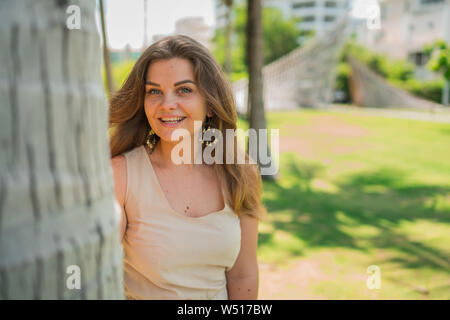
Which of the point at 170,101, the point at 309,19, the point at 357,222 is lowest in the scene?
the point at 357,222

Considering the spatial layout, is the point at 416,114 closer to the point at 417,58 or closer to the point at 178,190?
the point at 417,58

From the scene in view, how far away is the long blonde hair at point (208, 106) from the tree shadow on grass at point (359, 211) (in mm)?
2696

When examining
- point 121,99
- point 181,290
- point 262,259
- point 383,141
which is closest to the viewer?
point 181,290

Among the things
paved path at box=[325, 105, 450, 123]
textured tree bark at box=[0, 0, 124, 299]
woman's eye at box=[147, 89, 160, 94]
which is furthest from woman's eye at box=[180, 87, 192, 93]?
paved path at box=[325, 105, 450, 123]

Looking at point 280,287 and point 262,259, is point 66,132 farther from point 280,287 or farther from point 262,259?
point 262,259

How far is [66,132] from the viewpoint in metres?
0.75

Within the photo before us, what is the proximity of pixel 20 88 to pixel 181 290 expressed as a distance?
1.30 meters

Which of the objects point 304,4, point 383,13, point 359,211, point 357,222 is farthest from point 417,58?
point 304,4

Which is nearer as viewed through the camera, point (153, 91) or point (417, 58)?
point (153, 91)

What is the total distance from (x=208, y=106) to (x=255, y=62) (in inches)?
203

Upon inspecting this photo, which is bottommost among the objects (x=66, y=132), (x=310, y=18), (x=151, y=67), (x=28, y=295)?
(x=28, y=295)

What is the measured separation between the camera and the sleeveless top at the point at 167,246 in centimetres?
176

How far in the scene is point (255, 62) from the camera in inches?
277
